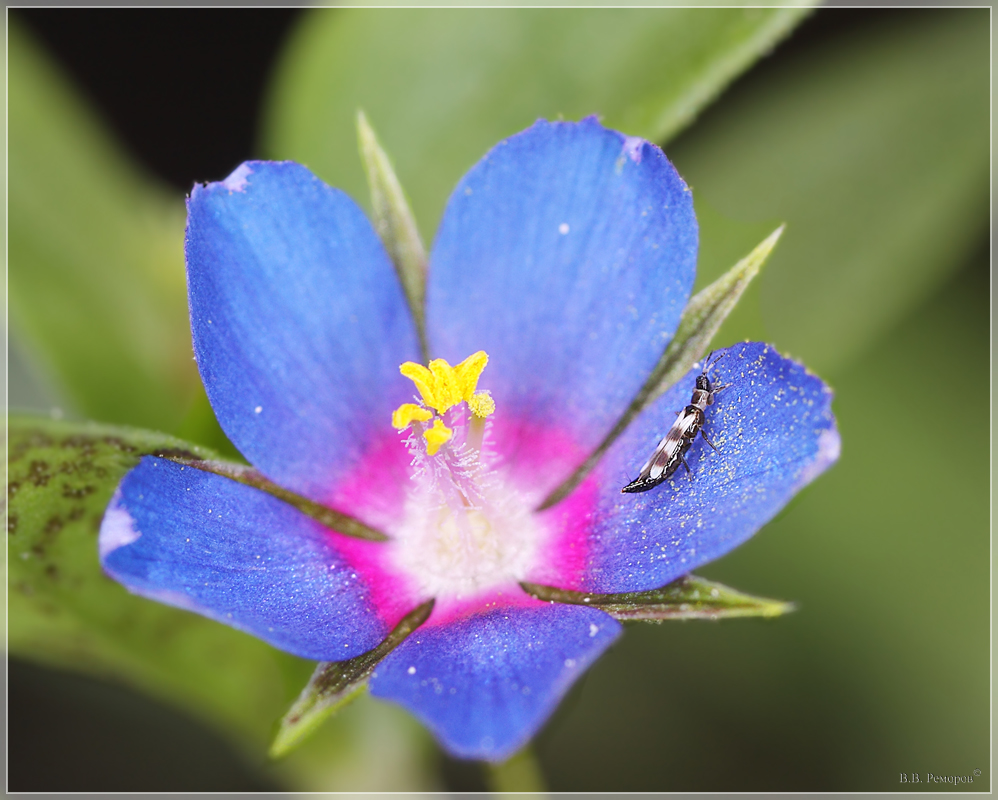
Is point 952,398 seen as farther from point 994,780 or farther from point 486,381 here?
point 486,381

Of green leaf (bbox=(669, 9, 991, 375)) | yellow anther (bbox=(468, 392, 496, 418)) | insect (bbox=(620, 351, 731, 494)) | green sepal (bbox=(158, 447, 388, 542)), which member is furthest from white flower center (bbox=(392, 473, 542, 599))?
green leaf (bbox=(669, 9, 991, 375))

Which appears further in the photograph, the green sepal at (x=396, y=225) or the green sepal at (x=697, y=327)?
the green sepal at (x=396, y=225)

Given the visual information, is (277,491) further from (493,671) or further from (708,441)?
(708,441)

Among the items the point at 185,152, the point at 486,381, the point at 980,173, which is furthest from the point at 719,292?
the point at 185,152

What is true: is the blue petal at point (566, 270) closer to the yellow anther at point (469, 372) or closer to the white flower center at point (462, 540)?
the yellow anther at point (469, 372)

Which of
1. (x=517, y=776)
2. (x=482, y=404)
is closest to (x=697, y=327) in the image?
(x=482, y=404)

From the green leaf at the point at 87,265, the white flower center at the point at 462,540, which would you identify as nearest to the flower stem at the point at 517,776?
the white flower center at the point at 462,540

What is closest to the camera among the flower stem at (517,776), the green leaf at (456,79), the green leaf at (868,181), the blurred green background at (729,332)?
the flower stem at (517,776)

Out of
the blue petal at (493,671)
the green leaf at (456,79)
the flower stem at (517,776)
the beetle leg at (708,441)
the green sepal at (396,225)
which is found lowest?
the flower stem at (517,776)

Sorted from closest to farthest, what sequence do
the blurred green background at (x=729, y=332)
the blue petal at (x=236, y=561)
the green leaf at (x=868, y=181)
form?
the blue petal at (x=236, y=561) < the blurred green background at (x=729, y=332) < the green leaf at (x=868, y=181)
